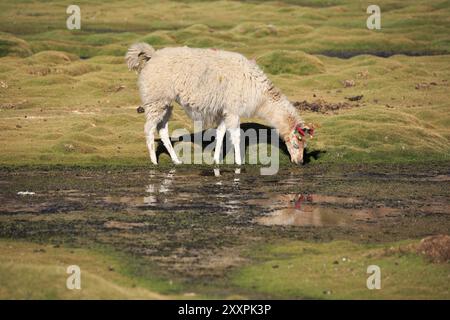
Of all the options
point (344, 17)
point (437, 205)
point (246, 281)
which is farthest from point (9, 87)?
point (344, 17)

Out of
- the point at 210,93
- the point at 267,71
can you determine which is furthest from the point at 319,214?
the point at 267,71

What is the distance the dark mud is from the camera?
62.3ft

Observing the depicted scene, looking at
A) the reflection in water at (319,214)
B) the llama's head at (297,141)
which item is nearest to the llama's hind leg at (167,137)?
the llama's head at (297,141)

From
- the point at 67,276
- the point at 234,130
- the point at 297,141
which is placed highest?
the point at 234,130

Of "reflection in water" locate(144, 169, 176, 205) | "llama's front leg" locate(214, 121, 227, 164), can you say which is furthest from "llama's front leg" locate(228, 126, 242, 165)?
Answer: "reflection in water" locate(144, 169, 176, 205)

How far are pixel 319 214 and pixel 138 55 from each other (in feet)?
31.7

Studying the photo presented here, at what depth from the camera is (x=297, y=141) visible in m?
29.0

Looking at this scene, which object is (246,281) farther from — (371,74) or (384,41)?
(384,41)

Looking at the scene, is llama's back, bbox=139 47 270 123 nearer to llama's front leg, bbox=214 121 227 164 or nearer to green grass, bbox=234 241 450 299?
llama's front leg, bbox=214 121 227 164

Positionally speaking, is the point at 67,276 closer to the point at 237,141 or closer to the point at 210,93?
the point at 210,93

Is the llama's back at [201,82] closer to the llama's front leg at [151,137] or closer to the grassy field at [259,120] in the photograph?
the llama's front leg at [151,137]

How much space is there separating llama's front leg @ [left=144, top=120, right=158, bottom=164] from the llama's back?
822mm

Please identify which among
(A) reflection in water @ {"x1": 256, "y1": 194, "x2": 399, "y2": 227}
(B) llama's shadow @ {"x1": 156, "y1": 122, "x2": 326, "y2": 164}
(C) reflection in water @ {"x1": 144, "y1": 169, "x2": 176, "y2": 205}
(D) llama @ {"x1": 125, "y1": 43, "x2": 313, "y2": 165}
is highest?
(D) llama @ {"x1": 125, "y1": 43, "x2": 313, "y2": 165}

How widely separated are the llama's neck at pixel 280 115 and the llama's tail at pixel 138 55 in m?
4.15
